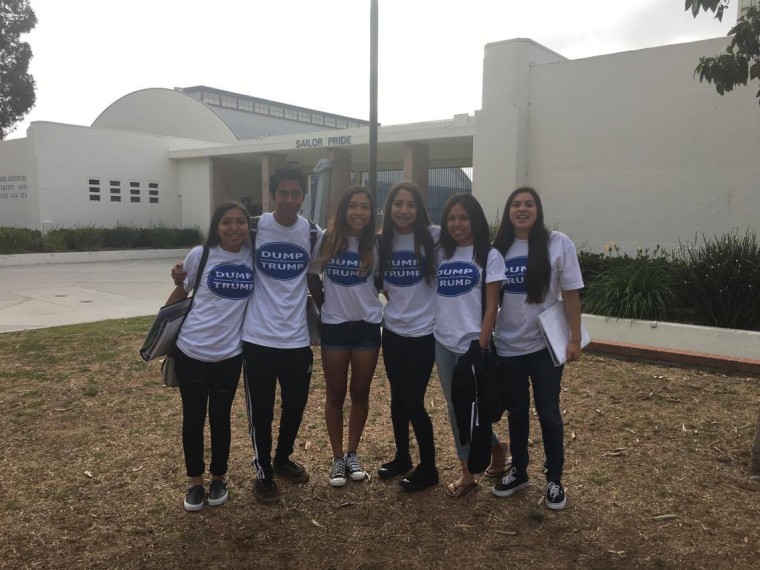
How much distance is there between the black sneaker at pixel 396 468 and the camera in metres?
3.74

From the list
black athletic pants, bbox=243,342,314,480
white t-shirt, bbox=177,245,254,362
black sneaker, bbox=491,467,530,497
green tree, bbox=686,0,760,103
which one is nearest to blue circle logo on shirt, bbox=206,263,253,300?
white t-shirt, bbox=177,245,254,362

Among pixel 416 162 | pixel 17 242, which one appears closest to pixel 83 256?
pixel 17 242

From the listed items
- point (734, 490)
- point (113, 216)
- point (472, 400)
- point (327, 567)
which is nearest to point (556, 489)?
point (472, 400)

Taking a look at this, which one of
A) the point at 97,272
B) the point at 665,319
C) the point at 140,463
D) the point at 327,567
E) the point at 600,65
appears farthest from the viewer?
the point at 97,272

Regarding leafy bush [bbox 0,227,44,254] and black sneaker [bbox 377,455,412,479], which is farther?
leafy bush [bbox 0,227,44,254]

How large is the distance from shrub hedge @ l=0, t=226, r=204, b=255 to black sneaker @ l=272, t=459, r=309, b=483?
689 inches

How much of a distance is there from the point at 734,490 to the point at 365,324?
2.34 metres

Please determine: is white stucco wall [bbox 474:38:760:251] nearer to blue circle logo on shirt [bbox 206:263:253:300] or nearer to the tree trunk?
the tree trunk

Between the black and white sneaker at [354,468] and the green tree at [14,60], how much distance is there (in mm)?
29042

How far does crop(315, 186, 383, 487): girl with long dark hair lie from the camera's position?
133 inches

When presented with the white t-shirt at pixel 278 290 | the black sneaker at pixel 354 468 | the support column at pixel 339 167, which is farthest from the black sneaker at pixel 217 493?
the support column at pixel 339 167

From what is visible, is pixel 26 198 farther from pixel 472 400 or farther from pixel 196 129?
pixel 472 400

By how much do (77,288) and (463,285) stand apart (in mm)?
11623

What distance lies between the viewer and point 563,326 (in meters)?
3.25
